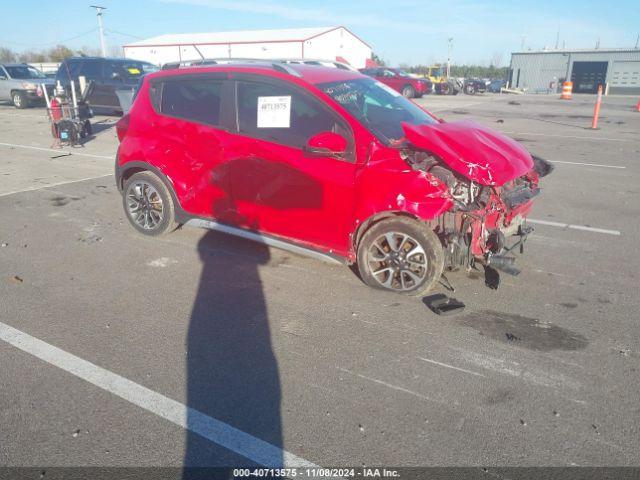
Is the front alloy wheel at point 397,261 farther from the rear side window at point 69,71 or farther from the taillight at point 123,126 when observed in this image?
the rear side window at point 69,71

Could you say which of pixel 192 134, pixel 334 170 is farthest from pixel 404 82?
pixel 334 170

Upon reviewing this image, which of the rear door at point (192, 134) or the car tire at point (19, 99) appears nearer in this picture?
the rear door at point (192, 134)

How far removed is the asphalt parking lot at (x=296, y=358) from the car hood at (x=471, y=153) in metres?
1.11

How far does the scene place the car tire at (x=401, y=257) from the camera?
4102 millimetres

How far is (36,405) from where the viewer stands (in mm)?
2973

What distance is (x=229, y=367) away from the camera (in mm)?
3352

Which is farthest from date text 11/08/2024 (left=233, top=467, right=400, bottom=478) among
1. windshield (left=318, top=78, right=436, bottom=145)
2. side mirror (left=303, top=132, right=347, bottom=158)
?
windshield (left=318, top=78, right=436, bottom=145)

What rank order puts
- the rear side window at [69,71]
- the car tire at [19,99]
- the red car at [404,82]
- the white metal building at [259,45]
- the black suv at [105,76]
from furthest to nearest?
the white metal building at [259,45], the red car at [404,82], the car tire at [19,99], the rear side window at [69,71], the black suv at [105,76]

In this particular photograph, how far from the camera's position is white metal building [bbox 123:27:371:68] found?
159 ft

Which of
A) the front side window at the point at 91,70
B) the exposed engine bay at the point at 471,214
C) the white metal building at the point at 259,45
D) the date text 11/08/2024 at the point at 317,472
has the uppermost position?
the white metal building at the point at 259,45

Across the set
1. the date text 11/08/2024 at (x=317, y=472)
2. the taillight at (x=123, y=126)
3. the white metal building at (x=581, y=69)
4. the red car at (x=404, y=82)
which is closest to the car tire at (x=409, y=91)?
the red car at (x=404, y=82)

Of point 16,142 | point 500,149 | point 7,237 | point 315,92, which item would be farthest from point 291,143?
point 16,142

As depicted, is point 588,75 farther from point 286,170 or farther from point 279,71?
point 286,170

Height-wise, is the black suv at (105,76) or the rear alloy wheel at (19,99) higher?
the black suv at (105,76)
